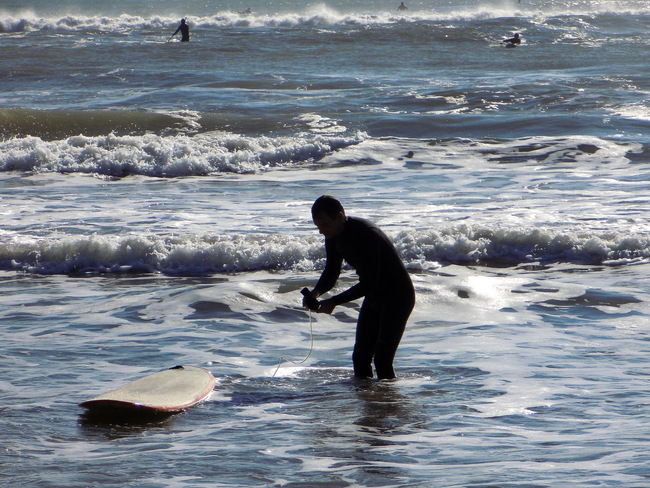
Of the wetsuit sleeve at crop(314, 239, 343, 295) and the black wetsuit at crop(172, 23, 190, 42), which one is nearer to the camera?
the wetsuit sleeve at crop(314, 239, 343, 295)

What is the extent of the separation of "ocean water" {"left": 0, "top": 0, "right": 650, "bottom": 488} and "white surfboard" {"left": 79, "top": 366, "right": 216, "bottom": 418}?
4.6 inches

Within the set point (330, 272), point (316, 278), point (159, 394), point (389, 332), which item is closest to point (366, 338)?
point (389, 332)

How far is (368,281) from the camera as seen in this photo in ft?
18.4

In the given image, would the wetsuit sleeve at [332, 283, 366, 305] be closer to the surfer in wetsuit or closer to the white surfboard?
the surfer in wetsuit

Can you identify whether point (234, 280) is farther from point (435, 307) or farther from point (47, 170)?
point (47, 170)

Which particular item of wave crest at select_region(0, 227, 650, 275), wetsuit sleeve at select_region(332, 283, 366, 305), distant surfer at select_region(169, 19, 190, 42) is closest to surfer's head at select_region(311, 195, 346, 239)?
wetsuit sleeve at select_region(332, 283, 366, 305)

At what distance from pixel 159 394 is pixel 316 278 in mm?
4315

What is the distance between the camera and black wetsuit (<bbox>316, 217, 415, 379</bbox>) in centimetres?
551

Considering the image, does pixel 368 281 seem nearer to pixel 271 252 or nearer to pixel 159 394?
pixel 159 394

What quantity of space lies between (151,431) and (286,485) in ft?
4.20

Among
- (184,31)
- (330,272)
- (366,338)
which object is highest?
(184,31)

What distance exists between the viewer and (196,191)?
14625mm

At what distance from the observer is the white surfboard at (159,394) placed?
17.1ft

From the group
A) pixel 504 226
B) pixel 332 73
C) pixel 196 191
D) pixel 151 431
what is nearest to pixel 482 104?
pixel 332 73
